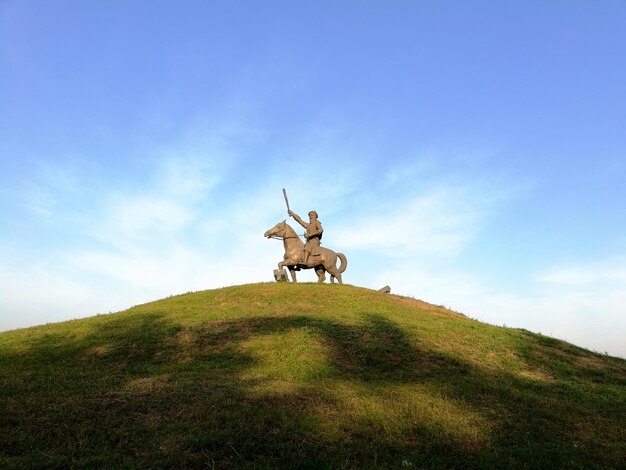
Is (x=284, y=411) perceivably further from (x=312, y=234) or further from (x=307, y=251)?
(x=312, y=234)

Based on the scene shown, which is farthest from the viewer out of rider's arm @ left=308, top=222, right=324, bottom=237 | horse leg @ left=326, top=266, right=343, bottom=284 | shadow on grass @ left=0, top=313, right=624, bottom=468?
horse leg @ left=326, top=266, right=343, bottom=284

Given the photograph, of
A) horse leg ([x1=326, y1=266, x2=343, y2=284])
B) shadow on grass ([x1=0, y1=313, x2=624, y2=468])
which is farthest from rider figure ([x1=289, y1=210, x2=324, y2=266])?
shadow on grass ([x1=0, y1=313, x2=624, y2=468])

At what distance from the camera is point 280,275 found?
2498 centimetres

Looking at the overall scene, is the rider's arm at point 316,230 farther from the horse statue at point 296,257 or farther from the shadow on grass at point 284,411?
the shadow on grass at point 284,411

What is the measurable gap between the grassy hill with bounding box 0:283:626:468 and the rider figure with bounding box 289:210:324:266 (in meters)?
Result: 4.80

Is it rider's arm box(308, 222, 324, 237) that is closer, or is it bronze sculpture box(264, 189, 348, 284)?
bronze sculpture box(264, 189, 348, 284)

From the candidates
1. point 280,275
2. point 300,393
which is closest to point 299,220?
point 280,275

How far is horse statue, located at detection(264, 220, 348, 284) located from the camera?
24734mm

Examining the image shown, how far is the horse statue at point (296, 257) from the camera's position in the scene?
2473 cm

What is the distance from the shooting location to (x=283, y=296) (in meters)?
22.3

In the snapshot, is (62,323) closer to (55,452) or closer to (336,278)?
(336,278)

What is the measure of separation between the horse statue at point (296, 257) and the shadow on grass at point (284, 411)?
361 inches

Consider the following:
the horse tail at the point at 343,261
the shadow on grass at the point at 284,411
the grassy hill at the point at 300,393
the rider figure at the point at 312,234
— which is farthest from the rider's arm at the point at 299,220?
the shadow on grass at the point at 284,411

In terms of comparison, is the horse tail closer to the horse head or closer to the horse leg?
the horse leg
